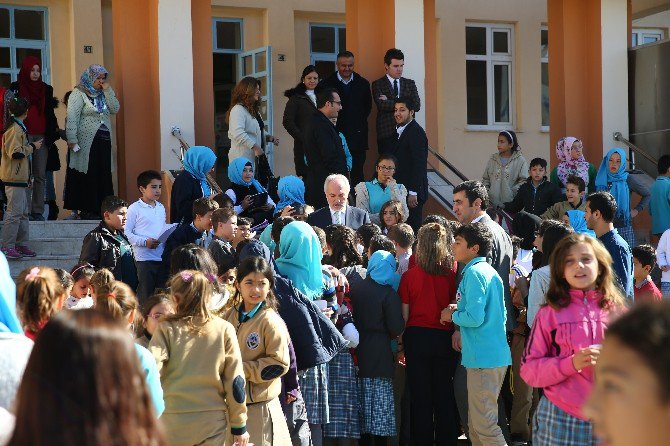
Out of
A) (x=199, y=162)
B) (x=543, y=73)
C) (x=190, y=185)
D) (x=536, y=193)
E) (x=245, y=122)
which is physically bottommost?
(x=536, y=193)

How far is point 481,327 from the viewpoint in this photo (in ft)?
25.2

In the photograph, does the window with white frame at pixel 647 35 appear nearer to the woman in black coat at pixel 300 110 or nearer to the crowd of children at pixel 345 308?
the woman in black coat at pixel 300 110

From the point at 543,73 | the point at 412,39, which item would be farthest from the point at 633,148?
the point at 543,73

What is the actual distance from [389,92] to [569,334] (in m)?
8.60

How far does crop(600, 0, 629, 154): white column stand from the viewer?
1573cm

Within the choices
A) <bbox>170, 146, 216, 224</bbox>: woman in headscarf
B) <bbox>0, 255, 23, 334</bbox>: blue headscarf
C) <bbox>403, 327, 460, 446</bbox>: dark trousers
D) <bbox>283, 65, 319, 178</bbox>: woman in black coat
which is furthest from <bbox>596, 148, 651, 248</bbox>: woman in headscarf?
<bbox>0, 255, 23, 334</bbox>: blue headscarf

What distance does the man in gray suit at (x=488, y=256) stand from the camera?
8.23 metres

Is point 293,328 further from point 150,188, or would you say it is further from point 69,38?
point 69,38

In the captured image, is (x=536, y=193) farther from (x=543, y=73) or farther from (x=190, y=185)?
(x=543, y=73)

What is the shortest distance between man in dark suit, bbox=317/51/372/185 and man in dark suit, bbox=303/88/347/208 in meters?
1.33

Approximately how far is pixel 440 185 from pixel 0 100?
5.56m

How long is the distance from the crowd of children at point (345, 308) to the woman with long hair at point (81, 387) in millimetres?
1337

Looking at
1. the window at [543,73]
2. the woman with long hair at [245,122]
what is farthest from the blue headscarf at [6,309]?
the window at [543,73]

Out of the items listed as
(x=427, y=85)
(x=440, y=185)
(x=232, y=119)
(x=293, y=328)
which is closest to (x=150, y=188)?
(x=232, y=119)
